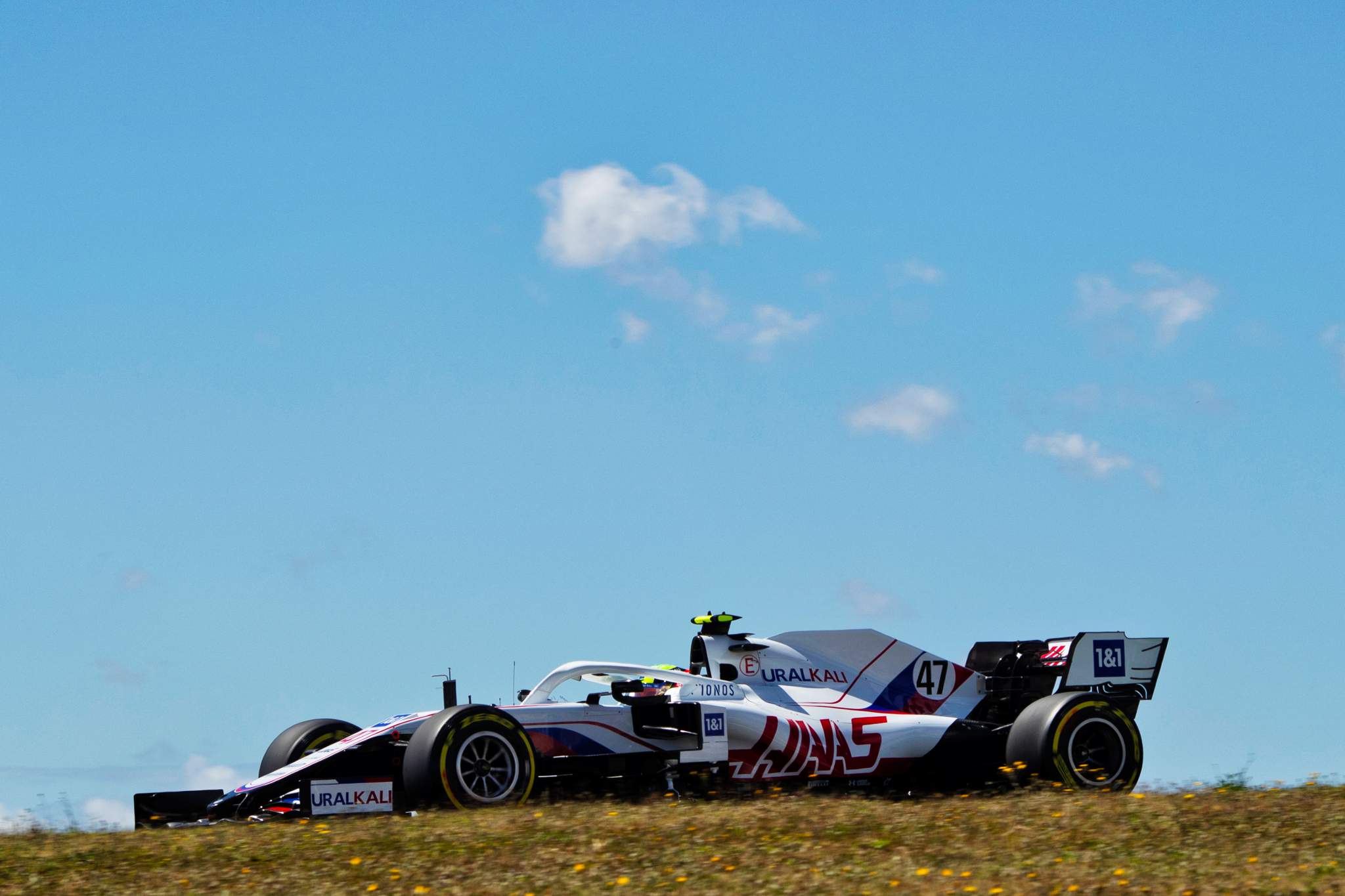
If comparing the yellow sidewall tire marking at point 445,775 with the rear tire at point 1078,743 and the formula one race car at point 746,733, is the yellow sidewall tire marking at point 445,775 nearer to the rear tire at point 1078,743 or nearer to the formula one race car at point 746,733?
the formula one race car at point 746,733

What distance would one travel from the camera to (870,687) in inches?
600

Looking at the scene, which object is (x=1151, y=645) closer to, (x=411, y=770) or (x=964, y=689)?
(x=964, y=689)

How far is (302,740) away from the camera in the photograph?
14.4m

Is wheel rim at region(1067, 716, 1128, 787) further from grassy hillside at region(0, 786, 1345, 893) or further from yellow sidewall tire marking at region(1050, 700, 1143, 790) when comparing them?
grassy hillside at region(0, 786, 1345, 893)

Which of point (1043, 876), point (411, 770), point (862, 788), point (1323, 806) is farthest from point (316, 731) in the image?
point (1323, 806)

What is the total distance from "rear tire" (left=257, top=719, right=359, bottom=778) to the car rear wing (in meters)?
7.21

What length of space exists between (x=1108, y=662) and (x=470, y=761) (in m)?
7.19

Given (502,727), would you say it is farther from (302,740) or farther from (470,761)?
(302,740)

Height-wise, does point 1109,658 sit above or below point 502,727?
above

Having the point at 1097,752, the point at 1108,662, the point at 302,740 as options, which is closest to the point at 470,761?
the point at 302,740

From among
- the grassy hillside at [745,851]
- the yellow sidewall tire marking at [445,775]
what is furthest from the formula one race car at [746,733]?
the grassy hillside at [745,851]

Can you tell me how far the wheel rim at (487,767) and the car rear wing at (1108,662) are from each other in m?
6.22

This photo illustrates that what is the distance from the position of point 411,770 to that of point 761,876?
3.96 meters

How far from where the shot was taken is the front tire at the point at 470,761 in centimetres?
1194
